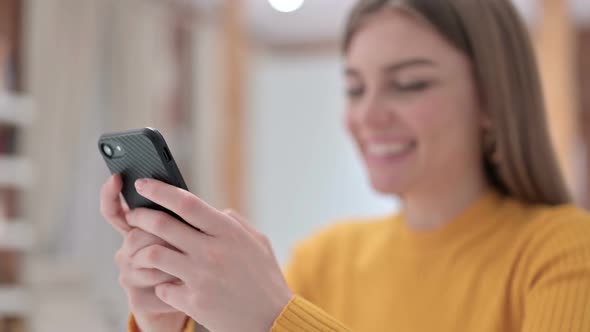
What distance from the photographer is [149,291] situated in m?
0.63

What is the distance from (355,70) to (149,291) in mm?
446

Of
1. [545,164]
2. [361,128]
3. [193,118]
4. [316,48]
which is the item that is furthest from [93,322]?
[316,48]

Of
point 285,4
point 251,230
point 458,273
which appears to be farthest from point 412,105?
point 285,4

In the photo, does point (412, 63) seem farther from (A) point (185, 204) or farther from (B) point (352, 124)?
(A) point (185, 204)

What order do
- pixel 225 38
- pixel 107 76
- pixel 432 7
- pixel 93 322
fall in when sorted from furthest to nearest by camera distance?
pixel 225 38
pixel 107 76
pixel 93 322
pixel 432 7

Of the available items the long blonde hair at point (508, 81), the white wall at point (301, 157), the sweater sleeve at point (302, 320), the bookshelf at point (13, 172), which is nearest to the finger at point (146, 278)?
the sweater sleeve at point (302, 320)

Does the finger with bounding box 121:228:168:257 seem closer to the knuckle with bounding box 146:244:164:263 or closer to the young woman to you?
the knuckle with bounding box 146:244:164:263

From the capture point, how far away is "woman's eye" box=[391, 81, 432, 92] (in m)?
0.86

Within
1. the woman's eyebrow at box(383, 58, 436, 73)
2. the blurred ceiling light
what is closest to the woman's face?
the woman's eyebrow at box(383, 58, 436, 73)

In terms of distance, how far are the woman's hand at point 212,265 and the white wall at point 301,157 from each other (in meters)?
3.27

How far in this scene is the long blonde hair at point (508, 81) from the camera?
33.7 inches

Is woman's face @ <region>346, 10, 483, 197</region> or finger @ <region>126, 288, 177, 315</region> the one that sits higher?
woman's face @ <region>346, 10, 483, 197</region>

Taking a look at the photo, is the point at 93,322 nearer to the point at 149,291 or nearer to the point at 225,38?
the point at 225,38

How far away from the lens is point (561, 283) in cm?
69
